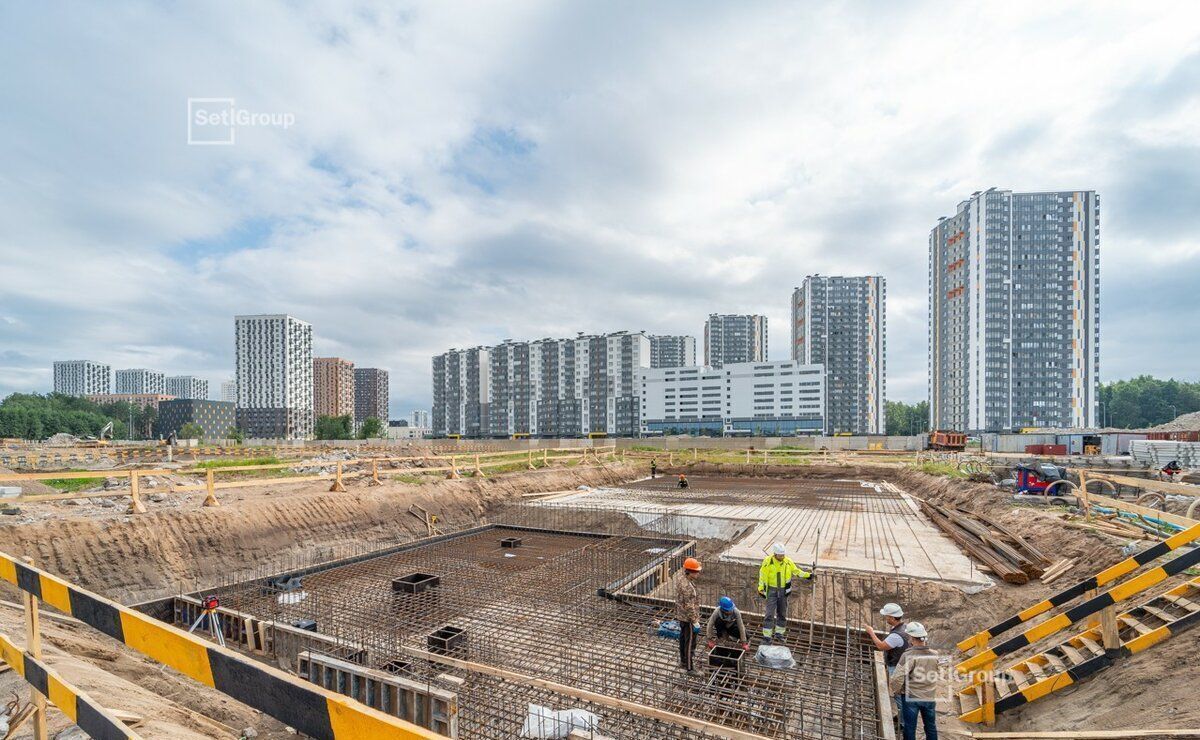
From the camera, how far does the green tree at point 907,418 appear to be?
10941cm

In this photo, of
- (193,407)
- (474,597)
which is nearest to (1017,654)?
(474,597)

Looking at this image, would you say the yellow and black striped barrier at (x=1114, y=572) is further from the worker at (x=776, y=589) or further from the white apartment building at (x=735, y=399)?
the white apartment building at (x=735, y=399)

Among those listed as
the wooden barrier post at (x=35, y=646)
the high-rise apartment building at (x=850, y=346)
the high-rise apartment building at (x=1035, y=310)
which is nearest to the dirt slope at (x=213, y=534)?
the wooden barrier post at (x=35, y=646)

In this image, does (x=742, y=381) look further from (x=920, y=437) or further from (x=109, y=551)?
(x=109, y=551)

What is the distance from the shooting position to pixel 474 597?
8836 millimetres

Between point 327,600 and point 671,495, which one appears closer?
point 327,600

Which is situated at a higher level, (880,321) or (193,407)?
(880,321)

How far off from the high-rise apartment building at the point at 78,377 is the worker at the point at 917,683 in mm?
232481

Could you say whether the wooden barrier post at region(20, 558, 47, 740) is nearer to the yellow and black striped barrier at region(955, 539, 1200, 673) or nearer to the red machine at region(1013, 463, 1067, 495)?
the yellow and black striped barrier at region(955, 539, 1200, 673)

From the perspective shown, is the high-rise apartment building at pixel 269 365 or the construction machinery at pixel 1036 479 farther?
the high-rise apartment building at pixel 269 365

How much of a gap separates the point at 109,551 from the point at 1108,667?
16.0m

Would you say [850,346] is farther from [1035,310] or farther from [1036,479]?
[1036,479]

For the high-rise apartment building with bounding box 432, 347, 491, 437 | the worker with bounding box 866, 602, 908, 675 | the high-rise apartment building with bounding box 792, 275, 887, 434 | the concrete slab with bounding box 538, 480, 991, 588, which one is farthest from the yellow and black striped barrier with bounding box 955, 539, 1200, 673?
the high-rise apartment building with bounding box 432, 347, 491, 437

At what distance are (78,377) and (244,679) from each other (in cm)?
23804
